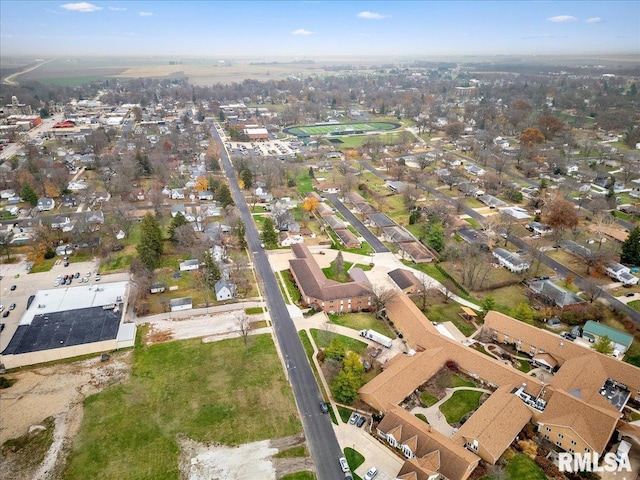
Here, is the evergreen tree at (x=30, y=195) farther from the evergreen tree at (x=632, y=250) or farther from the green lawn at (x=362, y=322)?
the evergreen tree at (x=632, y=250)

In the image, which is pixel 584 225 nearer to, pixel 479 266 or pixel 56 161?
pixel 479 266

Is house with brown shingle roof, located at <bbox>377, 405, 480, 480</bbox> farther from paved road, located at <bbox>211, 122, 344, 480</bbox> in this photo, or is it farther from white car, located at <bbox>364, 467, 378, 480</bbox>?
paved road, located at <bbox>211, 122, 344, 480</bbox>

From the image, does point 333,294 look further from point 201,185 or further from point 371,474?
point 201,185

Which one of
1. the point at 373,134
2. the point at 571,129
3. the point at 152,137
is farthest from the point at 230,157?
the point at 571,129

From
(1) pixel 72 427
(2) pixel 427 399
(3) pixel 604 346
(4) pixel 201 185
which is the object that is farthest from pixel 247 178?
(3) pixel 604 346

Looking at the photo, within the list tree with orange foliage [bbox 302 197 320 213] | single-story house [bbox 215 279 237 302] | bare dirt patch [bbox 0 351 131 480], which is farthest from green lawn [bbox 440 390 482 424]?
tree with orange foliage [bbox 302 197 320 213]
